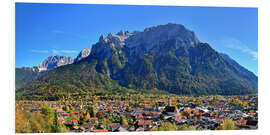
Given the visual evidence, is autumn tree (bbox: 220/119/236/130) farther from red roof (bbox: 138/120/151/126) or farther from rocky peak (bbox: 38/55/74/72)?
rocky peak (bbox: 38/55/74/72)

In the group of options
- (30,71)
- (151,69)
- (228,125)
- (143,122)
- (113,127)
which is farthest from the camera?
(151,69)

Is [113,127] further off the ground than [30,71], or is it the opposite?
[30,71]

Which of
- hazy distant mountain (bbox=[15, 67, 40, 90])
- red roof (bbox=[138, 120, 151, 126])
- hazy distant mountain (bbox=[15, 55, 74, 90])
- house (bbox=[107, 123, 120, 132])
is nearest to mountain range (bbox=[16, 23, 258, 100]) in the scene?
hazy distant mountain (bbox=[15, 55, 74, 90])

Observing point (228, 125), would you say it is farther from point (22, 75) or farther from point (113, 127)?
point (22, 75)

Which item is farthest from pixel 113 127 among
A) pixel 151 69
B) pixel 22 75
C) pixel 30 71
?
pixel 151 69

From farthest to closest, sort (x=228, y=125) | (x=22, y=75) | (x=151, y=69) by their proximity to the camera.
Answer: (x=151, y=69)
(x=22, y=75)
(x=228, y=125)

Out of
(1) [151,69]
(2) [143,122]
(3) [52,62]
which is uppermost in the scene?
(3) [52,62]

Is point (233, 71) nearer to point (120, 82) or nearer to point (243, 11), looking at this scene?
point (120, 82)

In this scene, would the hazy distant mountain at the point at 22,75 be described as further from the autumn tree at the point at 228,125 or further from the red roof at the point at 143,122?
the autumn tree at the point at 228,125
